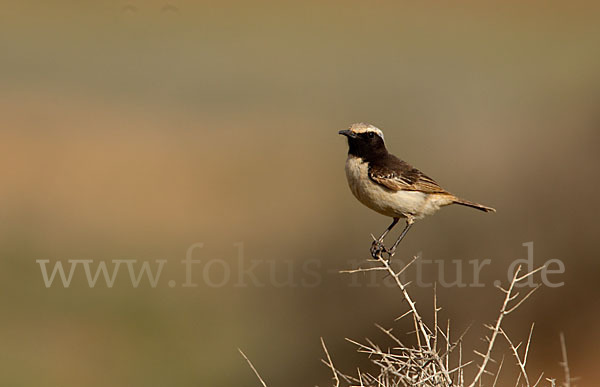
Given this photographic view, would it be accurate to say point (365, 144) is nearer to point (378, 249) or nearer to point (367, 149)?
point (367, 149)

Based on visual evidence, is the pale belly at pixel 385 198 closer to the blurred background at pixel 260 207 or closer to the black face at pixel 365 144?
the black face at pixel 365 144

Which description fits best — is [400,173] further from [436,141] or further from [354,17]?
[354,17]

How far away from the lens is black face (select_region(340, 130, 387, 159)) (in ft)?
20.5

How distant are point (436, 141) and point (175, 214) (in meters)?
7.12

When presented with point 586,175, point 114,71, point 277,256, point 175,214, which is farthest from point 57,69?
point 586,175

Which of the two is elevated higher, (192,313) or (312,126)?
(312,126)

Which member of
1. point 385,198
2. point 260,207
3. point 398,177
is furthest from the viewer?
point 260,207

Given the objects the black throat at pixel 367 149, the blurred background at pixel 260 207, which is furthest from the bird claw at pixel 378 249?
the blurred background at pixel 260 207

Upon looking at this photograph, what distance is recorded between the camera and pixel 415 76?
40.1 m

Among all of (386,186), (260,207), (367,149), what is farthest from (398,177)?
(260,207)

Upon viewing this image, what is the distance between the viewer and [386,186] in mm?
5809

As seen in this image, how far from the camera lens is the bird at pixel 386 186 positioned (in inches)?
228

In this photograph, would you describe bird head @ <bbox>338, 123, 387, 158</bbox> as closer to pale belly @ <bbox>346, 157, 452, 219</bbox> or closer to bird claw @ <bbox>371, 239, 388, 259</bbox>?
pale belly @ <bbox>346, 157, 452, 219</bbox>

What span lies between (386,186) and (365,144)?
1.92ft
